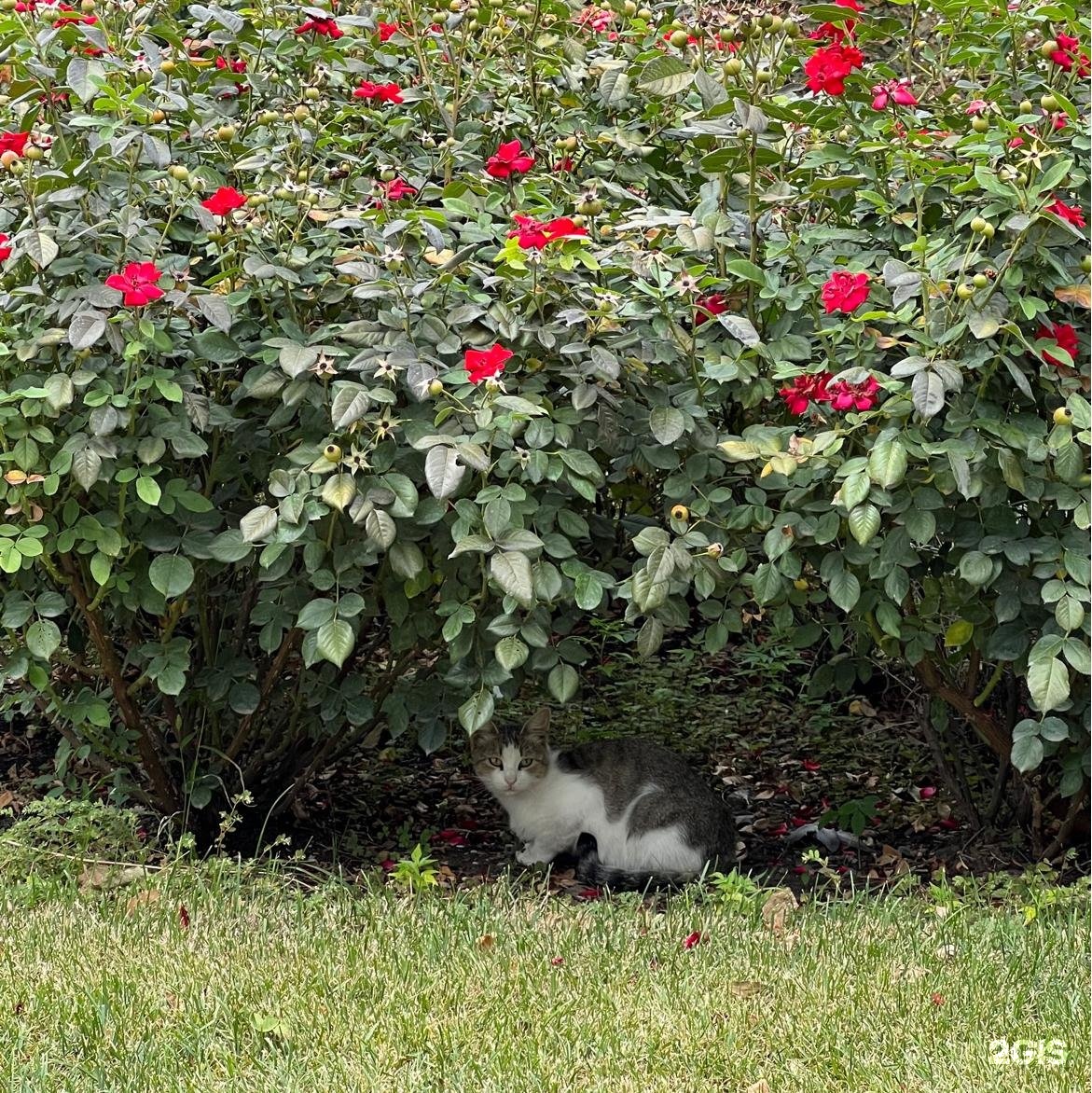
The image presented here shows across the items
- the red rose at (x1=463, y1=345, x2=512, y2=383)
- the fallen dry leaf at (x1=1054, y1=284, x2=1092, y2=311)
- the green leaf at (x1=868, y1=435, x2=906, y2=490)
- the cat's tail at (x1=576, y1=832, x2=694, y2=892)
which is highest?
the fallen dry leaf at (x1=1054, y1=284, x2=1092, y2=311)

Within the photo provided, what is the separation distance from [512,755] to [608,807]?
35 cm

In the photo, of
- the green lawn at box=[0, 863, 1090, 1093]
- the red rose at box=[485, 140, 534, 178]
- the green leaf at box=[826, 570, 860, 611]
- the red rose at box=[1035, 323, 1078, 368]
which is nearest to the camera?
the green lawn at box=[0, 863, 1090, 1093]

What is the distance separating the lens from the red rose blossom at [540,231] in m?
3.44

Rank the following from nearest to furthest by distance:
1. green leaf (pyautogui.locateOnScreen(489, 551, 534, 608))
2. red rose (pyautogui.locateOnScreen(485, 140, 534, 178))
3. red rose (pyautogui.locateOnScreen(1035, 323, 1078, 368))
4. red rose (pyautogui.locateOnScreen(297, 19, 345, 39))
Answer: green leaf (pyautogui.locateOnScreen(489, 551, 534, 608)) < red rose (pyautogui.locateOnScreen(1035, 323, 1078, 368)) < red rose (pyautogui.locateOnScreen(485, 140, 534, 178)) < red rose (pyautogui.locateOnScreen(297, 19, 345, 39))

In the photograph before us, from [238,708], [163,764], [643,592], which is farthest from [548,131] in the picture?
[163,764]

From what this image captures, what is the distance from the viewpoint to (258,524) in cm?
356

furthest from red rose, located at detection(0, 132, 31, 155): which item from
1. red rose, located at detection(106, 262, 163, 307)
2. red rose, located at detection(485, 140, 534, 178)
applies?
red rose, located at detection(485, 140, 534, 178)

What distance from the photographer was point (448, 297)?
150 inches

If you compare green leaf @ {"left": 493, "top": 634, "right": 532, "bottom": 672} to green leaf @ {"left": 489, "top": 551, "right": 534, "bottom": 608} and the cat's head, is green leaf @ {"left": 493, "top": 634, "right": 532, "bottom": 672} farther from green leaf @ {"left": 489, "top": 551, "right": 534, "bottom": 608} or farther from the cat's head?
the cat's head

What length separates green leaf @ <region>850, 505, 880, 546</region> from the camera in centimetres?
352

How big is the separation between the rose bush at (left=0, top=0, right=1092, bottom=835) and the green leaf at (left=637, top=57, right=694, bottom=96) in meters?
0.01

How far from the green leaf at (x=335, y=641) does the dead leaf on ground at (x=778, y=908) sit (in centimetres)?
123

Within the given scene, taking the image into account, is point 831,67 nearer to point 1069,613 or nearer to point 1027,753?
point 1069,613

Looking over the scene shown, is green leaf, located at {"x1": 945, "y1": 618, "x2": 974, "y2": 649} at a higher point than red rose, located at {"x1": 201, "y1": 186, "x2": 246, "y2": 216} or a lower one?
lower
